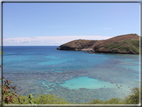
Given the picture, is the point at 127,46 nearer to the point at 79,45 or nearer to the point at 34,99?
the point at 79,45

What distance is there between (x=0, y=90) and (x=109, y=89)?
11.4 meters

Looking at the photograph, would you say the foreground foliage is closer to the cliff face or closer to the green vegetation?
the green vegetation

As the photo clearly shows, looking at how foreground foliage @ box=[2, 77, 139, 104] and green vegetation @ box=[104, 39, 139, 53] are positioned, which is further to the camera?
green vegetation @ box=[104, 39, 139, 53]

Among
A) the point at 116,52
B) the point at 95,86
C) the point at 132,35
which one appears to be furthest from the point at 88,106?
the point at 132,35

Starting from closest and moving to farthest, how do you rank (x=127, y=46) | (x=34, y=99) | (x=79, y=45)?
(x=34, y=99) → (x=127, y=46) → (x=79, y=45)

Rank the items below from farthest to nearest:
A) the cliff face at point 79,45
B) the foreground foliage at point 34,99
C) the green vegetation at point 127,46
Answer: the cliff face at point 79,45 → the green vegetation at point 127,46 → the foreground foliage at point 34,99

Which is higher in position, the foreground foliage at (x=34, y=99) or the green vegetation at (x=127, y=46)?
the green vegetation at (x=127, y=46)

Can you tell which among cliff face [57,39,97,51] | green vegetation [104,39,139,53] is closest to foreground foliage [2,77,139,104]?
green vegetation [104,39,139,53]

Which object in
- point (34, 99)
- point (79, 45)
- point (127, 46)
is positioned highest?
point (79, 45)

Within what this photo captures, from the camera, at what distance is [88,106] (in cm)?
497

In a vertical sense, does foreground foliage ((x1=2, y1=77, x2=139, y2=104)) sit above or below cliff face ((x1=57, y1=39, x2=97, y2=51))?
below

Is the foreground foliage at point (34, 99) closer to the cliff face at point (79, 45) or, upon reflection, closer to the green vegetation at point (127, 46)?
the green vegetation at point (127, 46)

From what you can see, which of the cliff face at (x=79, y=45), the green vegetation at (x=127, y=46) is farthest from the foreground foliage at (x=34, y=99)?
the cliff face at (x=79, y=45)

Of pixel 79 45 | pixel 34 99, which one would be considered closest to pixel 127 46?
pixel 79 45
